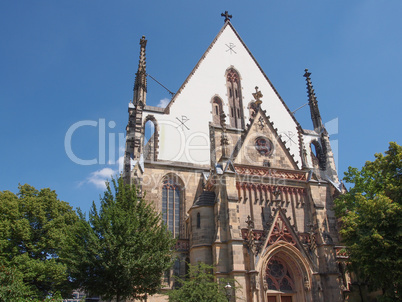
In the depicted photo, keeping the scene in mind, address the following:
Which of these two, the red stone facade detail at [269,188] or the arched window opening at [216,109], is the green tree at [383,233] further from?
the arched window opening at [216,109]

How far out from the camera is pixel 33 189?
26.9 m

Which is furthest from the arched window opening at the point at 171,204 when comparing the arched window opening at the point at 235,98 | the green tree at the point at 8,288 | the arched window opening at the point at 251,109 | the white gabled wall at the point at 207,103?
the green tree at the point at 8,288

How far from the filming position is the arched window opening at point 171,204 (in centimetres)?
2338

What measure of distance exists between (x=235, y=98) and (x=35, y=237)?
1972 cm

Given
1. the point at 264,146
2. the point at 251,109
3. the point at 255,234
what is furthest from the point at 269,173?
the point at 251,109

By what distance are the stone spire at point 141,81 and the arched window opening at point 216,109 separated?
5.93 meters

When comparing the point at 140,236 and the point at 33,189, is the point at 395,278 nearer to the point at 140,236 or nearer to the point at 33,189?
the point at 140,236

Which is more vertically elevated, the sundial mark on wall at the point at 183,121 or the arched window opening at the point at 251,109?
the arched window opening at the point at 251,109

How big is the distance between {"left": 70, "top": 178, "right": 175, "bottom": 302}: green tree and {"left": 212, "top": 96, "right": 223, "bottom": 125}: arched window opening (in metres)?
13.6

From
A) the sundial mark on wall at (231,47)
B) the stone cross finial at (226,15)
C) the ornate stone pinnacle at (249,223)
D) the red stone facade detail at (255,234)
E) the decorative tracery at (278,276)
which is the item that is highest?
the stone cross finial at (226,15)

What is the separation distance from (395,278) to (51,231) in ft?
73.0

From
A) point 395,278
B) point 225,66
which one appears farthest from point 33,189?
point 395,278

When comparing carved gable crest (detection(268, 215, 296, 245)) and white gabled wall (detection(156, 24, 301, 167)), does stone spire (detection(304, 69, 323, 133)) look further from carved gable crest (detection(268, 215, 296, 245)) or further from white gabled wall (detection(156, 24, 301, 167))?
carved gable crest (detection(268, 215, 296, 245))

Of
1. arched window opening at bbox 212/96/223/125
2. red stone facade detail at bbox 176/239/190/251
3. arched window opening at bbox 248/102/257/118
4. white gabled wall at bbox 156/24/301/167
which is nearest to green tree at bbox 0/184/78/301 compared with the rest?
red stone facade detail at bbox 176/239/190/251
